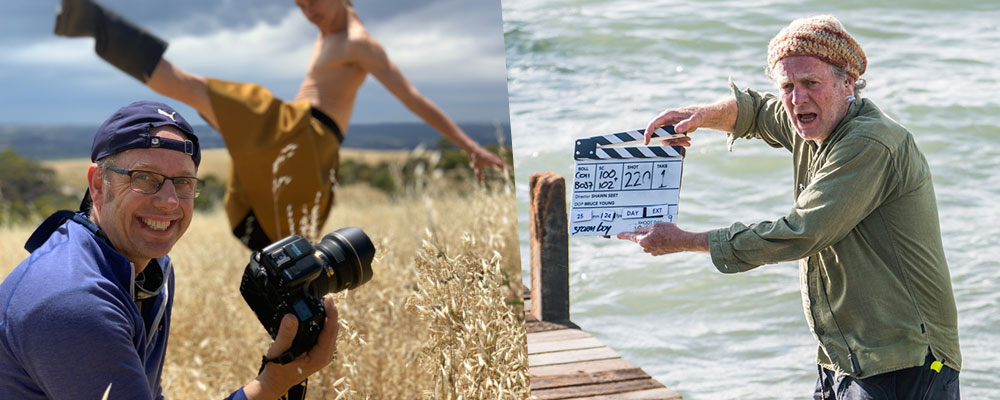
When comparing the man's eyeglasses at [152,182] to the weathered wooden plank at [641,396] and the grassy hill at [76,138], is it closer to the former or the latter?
the weathered wooden plank at [641,396]

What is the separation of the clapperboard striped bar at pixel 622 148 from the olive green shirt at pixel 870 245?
31cm

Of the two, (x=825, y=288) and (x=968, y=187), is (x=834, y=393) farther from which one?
(x=968, y=187)

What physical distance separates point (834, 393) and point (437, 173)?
4.50 feet

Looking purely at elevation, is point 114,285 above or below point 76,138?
above

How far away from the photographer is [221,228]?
10.2 m

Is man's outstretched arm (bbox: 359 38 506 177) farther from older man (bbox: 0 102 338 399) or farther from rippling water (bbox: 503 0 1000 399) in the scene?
older man (bbox: 0 102 338 399)

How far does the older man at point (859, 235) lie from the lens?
194 centimetres

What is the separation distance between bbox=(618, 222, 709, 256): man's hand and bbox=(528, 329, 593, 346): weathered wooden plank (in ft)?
1.78

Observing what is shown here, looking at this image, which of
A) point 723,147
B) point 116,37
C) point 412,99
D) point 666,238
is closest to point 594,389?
point 666,238

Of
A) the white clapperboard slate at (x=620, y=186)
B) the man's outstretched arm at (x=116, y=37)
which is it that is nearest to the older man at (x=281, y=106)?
the man's outstretched arm at (x=116, y=37)

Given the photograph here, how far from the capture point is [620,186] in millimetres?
2236

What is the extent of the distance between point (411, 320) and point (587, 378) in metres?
1.18

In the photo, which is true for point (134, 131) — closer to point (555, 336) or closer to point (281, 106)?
point (555, 336)

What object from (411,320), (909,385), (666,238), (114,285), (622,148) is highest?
(622,148)
